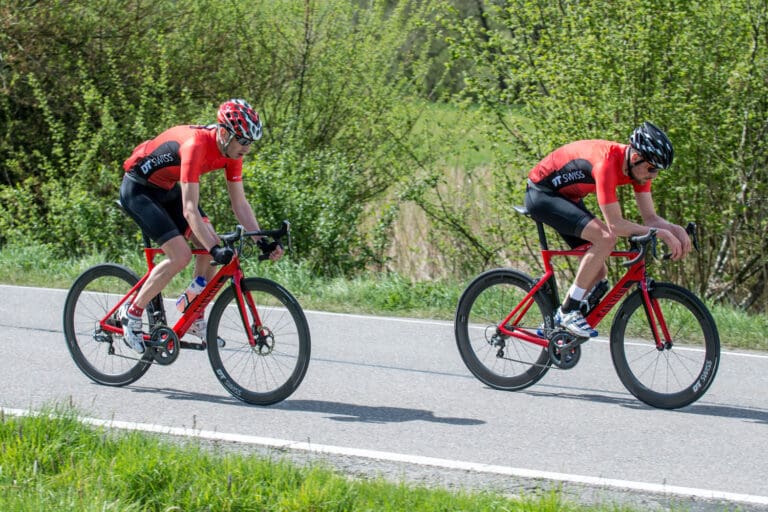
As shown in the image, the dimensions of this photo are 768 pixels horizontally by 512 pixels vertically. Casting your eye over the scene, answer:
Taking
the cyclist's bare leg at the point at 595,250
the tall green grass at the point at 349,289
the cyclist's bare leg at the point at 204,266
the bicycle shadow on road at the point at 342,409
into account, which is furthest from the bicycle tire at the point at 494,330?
the tall green grass at the point at 349,289

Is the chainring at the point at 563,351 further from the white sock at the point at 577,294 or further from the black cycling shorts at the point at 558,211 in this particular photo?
the black cycling shorts at the point at 558,211

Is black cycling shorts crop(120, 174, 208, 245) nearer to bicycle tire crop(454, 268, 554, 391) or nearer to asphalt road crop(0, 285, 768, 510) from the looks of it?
asphalt road crop(0, 285, 768, 510)

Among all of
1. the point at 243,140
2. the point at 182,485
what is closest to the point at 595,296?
the point at 243,140

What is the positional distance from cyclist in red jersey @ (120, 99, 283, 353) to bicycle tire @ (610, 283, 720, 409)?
7.59ft

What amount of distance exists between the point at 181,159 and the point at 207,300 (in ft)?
3.08

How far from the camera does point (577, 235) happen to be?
6.89m

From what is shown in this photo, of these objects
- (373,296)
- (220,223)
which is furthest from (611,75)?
(220,223)

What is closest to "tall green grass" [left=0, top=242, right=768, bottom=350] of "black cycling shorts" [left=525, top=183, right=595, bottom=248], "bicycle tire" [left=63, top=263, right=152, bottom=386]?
"black cycling shorts" [left=525, top=183, right=595, bottom=248]

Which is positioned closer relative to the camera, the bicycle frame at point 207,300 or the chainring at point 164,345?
the bicycle frame at point 207,300

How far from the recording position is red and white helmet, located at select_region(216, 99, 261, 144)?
633 centimetres

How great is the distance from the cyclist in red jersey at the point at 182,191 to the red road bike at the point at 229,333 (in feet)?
0.39

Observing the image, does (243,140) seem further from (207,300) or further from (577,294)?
(577,294)

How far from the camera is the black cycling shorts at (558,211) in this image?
6863 millimetres

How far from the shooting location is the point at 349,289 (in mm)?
10992
